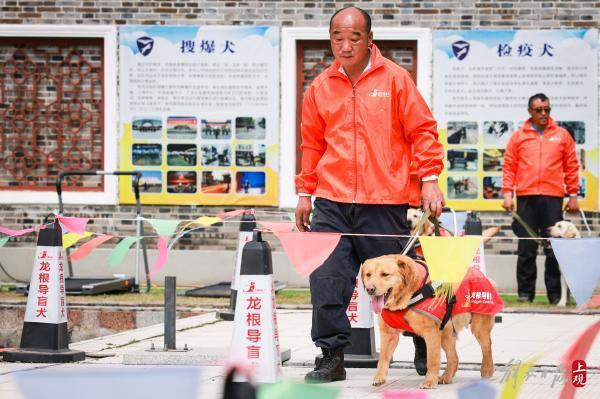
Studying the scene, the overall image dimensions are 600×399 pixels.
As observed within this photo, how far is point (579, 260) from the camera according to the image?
21.4 ft

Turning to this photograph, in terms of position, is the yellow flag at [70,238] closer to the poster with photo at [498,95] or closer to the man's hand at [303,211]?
the man's hand at [303,211]

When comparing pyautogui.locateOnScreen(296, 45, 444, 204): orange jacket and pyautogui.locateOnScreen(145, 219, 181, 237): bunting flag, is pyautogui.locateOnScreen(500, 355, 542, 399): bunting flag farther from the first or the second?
pyautogui.locateOnScreen(145, 219, 181, 237): bunting flag

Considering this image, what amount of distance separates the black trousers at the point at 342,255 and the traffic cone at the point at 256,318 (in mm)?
351

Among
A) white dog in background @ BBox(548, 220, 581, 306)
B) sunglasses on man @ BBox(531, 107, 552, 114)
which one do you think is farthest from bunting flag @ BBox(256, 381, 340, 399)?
sunglasses on man @ BBox(531, 107, 552, 114)

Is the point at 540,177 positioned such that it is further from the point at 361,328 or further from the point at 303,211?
the point at 303,211

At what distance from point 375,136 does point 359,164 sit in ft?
0.59

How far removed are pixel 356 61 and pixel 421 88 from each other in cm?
842

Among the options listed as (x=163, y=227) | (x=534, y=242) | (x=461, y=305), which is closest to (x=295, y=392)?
(x=461, y=305)

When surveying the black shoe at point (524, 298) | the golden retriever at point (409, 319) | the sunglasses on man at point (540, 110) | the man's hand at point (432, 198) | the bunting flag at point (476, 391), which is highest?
the sunglasses on man at point (540, 110)

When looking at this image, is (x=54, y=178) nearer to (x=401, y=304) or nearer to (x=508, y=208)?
(x=508, y=208)

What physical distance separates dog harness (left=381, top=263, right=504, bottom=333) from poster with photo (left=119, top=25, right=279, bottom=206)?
28.6ft

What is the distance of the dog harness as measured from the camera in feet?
22.5

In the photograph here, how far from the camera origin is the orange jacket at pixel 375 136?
713cm

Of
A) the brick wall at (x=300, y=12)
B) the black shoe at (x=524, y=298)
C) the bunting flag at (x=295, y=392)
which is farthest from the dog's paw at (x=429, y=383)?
the brick wall at (x=300, y=12)
